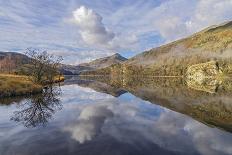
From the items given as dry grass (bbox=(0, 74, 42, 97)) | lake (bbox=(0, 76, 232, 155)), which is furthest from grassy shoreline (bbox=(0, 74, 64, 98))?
lake (bbox=(0, 76, 232, 155))

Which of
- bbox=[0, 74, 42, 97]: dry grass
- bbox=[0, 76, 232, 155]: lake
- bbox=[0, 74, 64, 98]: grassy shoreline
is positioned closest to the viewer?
bbox=[0, 76, 232, 155]: lake

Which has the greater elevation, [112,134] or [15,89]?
[15,89]

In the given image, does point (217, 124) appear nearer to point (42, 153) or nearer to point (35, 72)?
point (42, 153)

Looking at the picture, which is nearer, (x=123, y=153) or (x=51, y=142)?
(x=123, y=153)

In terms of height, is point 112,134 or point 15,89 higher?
point 15,89

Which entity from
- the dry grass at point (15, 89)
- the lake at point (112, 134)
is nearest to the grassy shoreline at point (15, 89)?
the dry grass at point (15, 89)

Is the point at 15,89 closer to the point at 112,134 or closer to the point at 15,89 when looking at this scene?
the point at 15,89

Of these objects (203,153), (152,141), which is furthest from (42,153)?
(203,153)

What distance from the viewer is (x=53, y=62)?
17212 centimetres

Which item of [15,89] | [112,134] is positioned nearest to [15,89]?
[15,89]

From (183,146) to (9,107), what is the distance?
39432 millimetres

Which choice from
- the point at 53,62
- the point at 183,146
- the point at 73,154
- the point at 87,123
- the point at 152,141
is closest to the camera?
the point at 73,154

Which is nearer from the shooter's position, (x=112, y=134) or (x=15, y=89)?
(x=112, y=134)

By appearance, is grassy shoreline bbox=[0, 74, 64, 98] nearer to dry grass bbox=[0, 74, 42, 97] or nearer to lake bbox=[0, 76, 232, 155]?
dry grass bbox=[0, 74, 42, 97]
